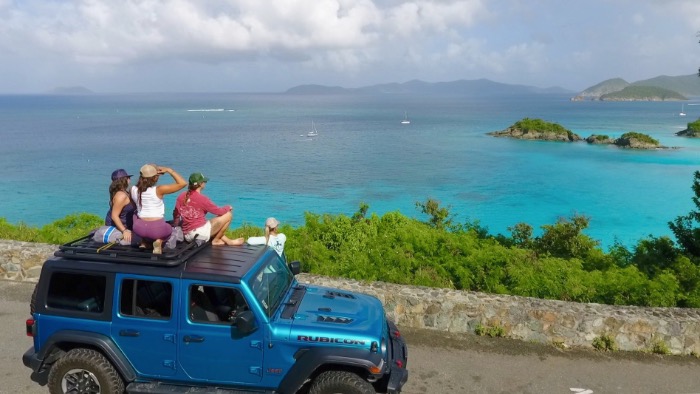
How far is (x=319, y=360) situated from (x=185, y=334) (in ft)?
4.97

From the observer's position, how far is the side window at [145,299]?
5.68m

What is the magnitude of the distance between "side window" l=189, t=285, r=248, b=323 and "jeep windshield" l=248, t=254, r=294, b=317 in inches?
9.4

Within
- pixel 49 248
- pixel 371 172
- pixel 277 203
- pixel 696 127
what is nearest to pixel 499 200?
pixel 371 172

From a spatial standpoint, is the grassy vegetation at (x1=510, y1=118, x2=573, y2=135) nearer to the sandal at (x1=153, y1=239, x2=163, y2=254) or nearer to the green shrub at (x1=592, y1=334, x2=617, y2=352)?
the green shrub at (x1=592, y1=334, x2=617, y2=352)

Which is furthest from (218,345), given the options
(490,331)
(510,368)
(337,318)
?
(490,331)

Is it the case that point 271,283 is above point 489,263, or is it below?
above

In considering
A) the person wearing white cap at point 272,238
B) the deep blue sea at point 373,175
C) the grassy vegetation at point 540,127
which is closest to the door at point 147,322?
the person wearing white cap at point 272,238

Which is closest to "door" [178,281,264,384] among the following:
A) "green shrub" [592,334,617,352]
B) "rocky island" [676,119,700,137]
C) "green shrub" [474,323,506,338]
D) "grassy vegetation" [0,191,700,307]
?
"green shrub" [474,323,506,338]

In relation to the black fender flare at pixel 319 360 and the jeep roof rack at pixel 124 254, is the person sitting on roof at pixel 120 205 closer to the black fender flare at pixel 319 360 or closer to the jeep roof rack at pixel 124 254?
the jeep roof rack at pixel 124 254

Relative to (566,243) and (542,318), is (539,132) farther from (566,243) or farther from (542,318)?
(542,318)

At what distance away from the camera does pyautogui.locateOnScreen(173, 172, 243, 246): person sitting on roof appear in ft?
23.4

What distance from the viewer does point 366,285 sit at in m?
9.01

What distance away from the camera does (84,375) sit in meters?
5.86

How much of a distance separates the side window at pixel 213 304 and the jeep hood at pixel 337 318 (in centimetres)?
71
